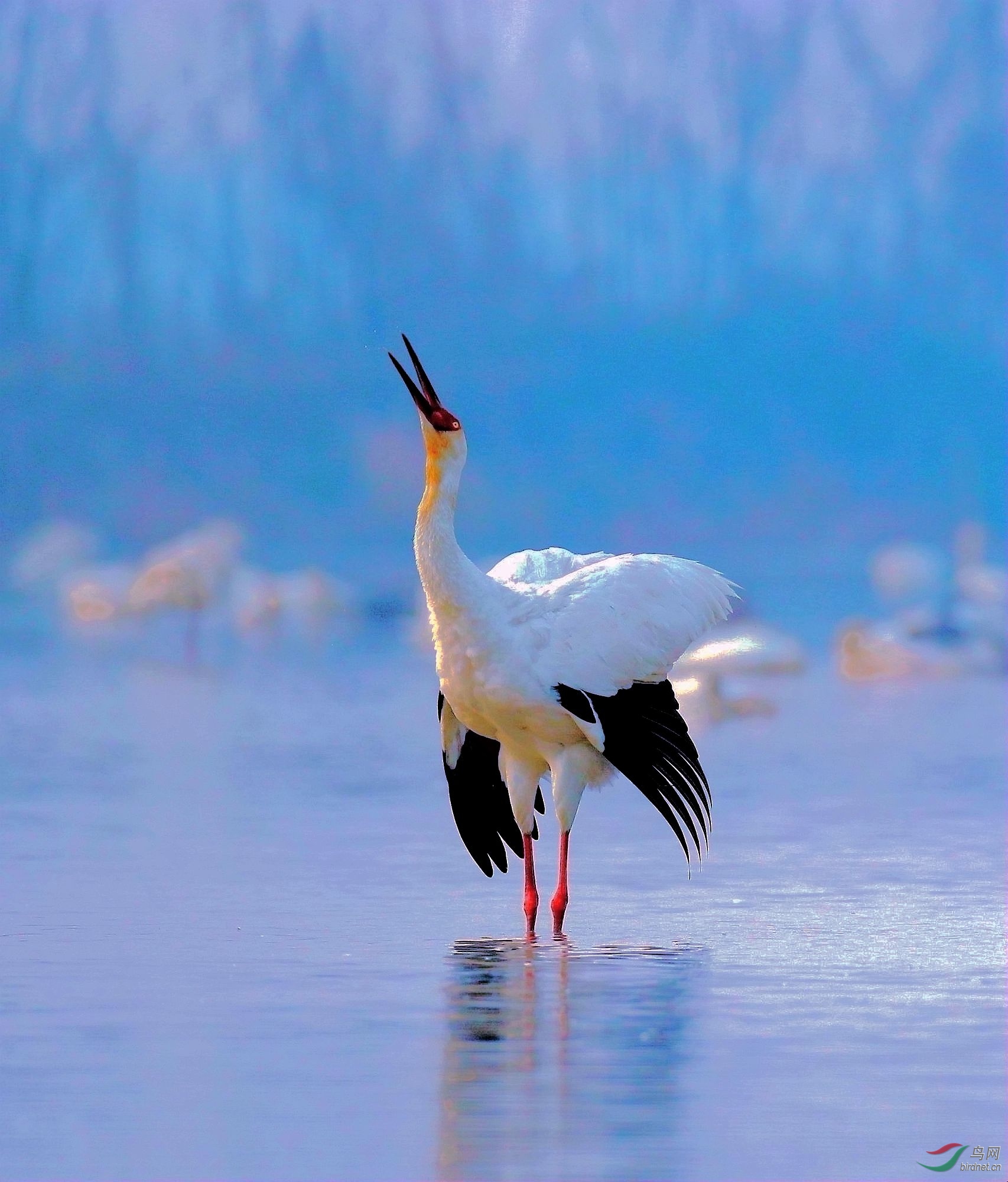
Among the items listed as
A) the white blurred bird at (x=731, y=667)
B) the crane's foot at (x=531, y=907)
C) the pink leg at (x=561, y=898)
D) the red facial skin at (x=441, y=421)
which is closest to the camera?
the pink leg at (x=561, y=898)

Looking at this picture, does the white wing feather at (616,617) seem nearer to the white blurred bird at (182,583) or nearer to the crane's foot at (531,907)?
the crane's foot at (531,907)

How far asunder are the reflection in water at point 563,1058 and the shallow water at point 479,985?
0.6 inches

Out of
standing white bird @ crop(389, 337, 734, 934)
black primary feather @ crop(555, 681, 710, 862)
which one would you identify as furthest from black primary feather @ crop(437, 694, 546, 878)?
black primary feather @ crop(555, 681, 710, 862)

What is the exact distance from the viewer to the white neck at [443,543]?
835 centimetres

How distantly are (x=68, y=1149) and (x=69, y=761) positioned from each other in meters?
8.57

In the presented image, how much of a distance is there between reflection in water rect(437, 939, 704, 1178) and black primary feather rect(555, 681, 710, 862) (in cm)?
72

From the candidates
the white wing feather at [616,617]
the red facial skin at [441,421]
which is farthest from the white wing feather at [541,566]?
the red facial skin at [441,421]

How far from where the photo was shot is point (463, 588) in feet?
27.4

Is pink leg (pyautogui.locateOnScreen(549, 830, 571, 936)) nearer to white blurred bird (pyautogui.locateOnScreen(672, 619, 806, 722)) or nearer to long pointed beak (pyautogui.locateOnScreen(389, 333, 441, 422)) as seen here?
long pointed beak (pyautogui.locateOnScreen(389, 333, 441, 422))

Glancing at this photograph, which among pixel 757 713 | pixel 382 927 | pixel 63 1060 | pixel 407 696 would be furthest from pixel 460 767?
Result: pixel 407 696

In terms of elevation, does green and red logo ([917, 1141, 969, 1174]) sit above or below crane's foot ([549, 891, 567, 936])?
below

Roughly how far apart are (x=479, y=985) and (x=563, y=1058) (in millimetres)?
1052

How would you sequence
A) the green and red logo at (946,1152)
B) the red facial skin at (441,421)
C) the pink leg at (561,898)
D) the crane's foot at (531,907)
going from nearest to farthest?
the green and red logo at (946,1152) < the pink leg at (561,898) < the crane's foot at (531,907) < the red facial skin at (441,421)

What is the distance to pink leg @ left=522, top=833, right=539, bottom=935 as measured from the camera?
8.42 metres
